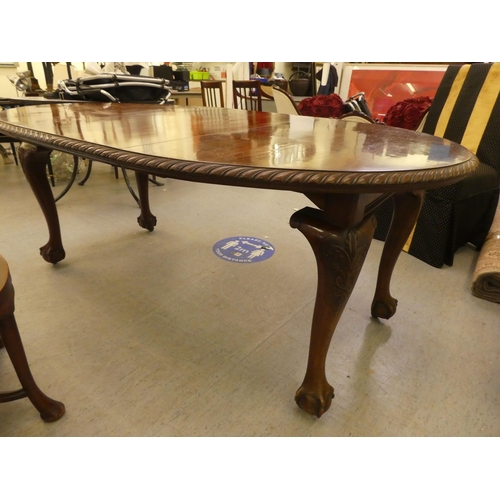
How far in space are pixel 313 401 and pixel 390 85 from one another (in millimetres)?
4446

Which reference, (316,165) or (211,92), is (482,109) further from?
(211,92)

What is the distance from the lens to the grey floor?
99 cm

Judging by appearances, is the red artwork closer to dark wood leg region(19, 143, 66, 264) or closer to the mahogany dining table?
the mahogany dining table

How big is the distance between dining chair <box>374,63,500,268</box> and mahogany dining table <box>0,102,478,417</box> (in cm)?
76

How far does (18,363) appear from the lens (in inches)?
34.4

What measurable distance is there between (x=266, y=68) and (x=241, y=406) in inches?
243

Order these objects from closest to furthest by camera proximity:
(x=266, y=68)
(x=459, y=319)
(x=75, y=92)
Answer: (x=459, y=319) < (x=75, y=92) < (x=266, y=68)

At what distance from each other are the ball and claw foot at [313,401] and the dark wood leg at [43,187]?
1.40 meters

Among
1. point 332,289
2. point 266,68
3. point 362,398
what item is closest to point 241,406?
point 362,398

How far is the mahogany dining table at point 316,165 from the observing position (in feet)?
2.26

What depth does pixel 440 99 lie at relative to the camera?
2.13 metres

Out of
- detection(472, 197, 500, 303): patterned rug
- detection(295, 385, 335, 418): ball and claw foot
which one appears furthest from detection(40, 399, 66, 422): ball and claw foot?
detection(472, 197, 500, 303): patterned rug

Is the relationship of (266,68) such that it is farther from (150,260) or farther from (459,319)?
(459,319)
